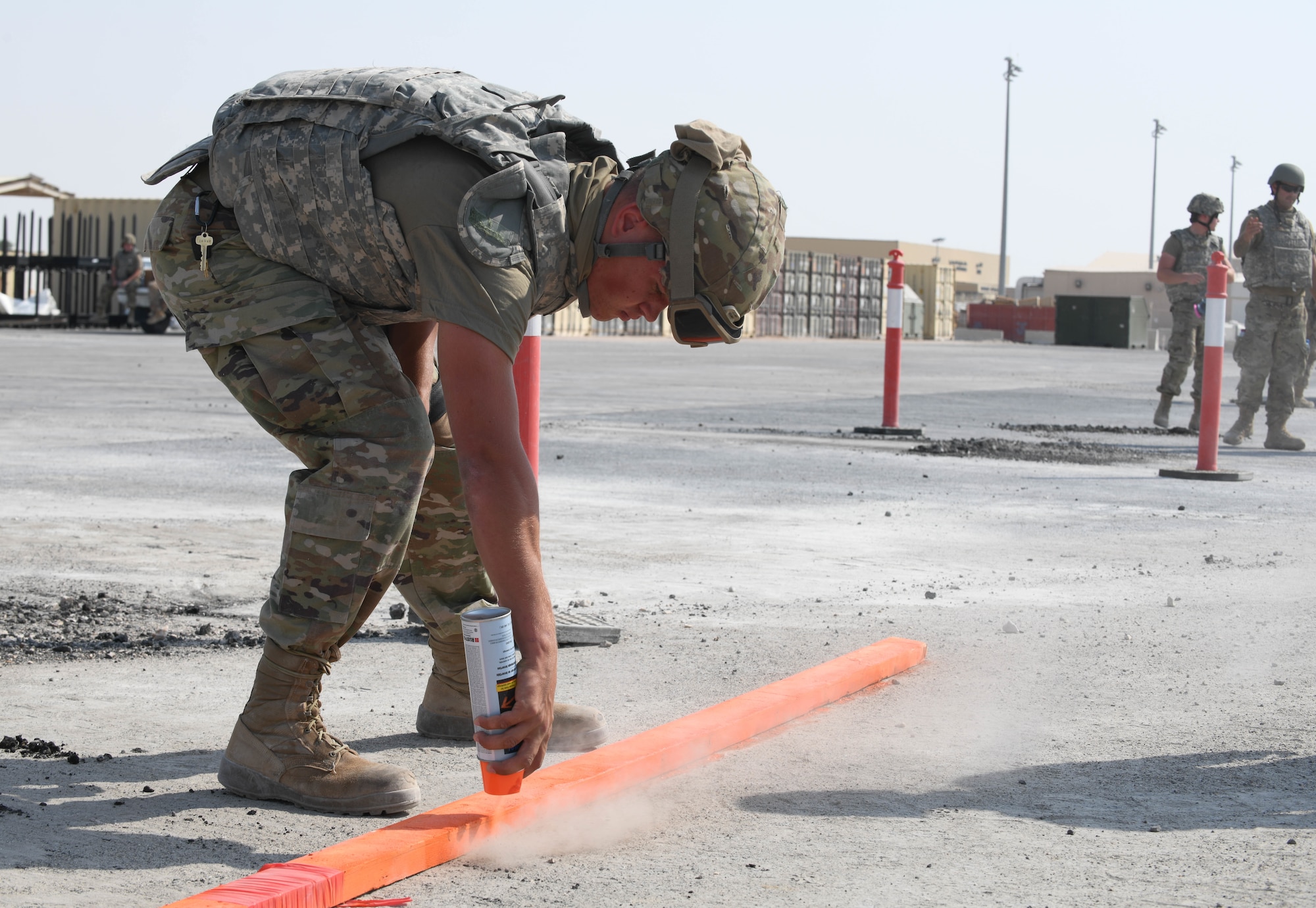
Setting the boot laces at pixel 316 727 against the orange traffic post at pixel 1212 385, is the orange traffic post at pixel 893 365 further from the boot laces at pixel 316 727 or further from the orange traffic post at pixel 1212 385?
the boot laces at pixel 316 727

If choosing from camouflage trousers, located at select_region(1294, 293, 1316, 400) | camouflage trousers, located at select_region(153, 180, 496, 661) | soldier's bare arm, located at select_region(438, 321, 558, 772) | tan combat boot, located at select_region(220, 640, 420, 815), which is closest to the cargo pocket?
camouflage trousers, located at select_region(153, 180, 496, 661)

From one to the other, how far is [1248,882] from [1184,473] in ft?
23.1

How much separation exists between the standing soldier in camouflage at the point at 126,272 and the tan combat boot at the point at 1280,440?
829 inches

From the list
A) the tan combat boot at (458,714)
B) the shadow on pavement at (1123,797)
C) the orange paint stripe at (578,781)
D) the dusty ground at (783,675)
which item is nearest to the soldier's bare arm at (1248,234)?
the dusty ground at (783,675)

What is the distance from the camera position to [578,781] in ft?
9.75

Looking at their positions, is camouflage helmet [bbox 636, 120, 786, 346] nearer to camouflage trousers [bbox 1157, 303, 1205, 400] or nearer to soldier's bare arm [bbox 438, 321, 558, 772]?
soldier's bare arm [bbox 438, 321, 558, 772]

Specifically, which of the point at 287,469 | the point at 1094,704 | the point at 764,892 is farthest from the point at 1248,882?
the point at 287,469

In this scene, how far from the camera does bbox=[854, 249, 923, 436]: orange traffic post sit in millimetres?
11664

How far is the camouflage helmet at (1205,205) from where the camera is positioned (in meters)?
13.1

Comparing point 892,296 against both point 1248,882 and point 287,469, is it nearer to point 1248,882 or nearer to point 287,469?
point 287,469

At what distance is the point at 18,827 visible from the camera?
2.73 metres

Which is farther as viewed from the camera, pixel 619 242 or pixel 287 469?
pixel 287 469

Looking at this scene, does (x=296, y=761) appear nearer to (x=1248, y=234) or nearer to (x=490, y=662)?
(x=490, y=662)

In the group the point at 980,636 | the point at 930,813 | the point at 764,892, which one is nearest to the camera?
the point at 764,892
